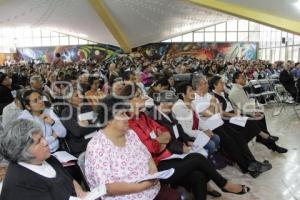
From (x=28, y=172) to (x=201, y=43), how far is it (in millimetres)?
24824

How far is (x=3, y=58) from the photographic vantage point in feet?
86.0

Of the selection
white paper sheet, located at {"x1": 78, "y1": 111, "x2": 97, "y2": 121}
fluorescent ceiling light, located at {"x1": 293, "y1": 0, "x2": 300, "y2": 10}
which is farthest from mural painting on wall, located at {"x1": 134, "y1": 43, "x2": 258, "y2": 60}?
white paper sheet, located at {"x1": 78, "y1": 111, "x2": 97, "y2": 121}

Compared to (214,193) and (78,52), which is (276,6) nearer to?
(214,193)

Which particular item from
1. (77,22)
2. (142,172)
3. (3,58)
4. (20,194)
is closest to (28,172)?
(20,194)

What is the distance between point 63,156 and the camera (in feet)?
9.87

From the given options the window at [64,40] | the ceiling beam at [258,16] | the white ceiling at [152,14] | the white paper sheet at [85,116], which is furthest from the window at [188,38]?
the white paper sheet at [85,116]

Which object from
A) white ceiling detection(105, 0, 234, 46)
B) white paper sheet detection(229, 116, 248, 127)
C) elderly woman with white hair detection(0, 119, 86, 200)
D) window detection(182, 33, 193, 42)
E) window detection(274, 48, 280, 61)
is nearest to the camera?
elderly woman with white hair detection(0, 119, 86, 200)

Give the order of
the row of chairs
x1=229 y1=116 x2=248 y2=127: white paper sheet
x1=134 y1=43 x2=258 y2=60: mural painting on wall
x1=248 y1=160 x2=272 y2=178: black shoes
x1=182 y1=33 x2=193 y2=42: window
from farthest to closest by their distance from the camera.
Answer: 1. x1=182 y1=33 x2=193 y2=42: window
2. x1=134 y1=43 x2=258 y2=60: mural painting on wall
3. the row of chairs
4. x1=229 y1=116 x2=248 y2=127: white paper sheet
5. x1=248 y1=160 x2=272 y2=178: black shoes

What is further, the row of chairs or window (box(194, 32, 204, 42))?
window (box(194, 32, 204, 42))

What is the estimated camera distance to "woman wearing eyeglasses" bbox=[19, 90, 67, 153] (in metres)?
3.15

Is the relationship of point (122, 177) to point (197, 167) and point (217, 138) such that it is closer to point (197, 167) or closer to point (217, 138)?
point (197, 167)

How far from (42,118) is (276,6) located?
6.28 metres

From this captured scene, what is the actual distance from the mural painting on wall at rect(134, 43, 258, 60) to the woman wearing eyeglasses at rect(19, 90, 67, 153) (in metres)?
22.8

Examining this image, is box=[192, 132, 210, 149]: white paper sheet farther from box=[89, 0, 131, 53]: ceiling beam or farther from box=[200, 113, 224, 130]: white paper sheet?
box=[89, 0, 131, 53]: ceiling beam
